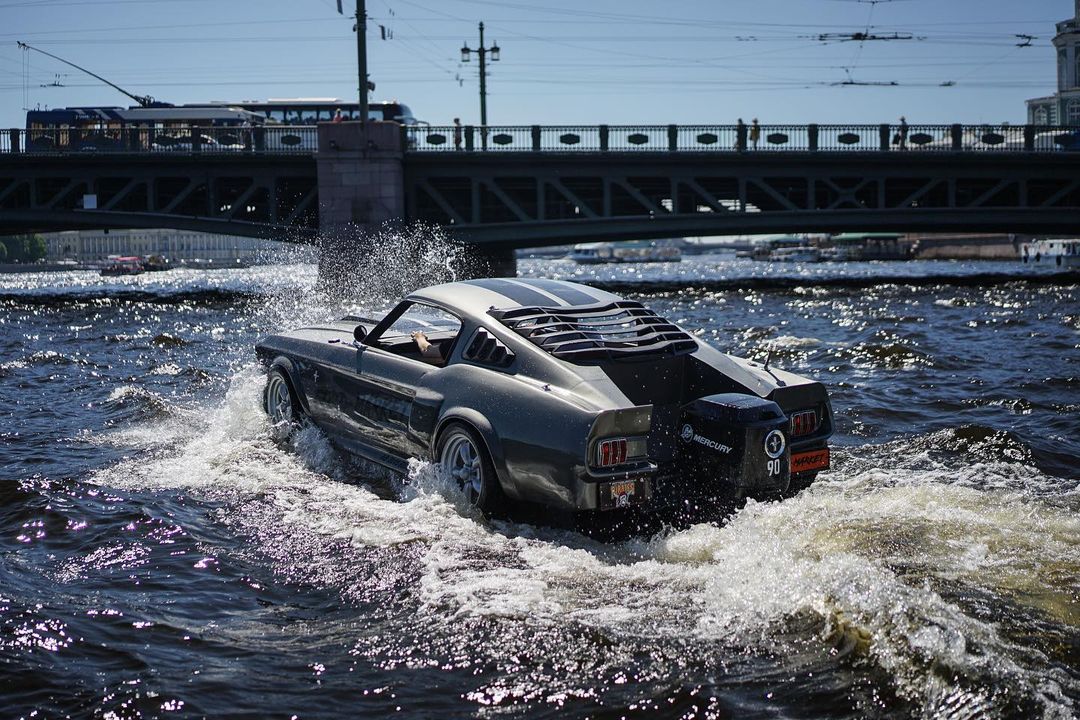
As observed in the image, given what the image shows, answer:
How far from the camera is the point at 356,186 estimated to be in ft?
124

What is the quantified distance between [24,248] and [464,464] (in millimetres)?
156324

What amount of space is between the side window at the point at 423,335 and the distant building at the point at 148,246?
14669cm

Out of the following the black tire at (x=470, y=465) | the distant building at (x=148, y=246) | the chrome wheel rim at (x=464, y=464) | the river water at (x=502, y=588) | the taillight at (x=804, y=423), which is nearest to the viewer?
the river water at (x=502, y=588)

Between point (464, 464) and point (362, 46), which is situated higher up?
point (362, 46)

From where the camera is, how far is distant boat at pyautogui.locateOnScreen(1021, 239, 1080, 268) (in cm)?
5941

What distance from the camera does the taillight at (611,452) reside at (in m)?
5.78

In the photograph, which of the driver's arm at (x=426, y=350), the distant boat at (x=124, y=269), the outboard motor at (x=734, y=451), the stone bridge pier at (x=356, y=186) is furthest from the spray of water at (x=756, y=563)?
the distant boat at (x=124, y=269)

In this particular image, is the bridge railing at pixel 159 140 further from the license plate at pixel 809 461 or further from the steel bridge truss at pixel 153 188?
the license plate at pixel 809 461

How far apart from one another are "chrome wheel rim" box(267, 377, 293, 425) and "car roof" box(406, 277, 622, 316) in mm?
1699

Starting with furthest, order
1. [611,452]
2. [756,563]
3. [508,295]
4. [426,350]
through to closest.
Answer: [426,350]
[508,295]
[611,452]
[756,563]

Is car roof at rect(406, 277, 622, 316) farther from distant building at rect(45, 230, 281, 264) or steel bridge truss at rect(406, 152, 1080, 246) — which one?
distant building at rect(45, 230, 281, 264)

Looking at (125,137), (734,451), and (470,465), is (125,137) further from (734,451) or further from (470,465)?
(734,451)

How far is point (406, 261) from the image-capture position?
39.8 m

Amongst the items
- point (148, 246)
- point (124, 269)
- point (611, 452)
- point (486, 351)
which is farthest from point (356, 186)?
point (148, 246)
